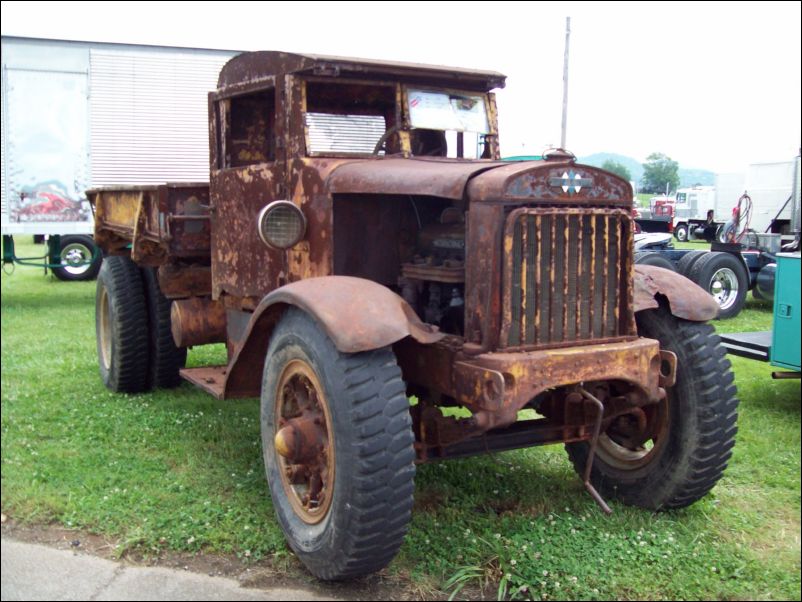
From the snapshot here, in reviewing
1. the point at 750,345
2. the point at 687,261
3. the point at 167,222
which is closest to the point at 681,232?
the point at 687,261

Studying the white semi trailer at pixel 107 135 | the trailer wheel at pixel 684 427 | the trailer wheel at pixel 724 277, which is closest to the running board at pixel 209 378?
the trailer wheel at pixel 684 427

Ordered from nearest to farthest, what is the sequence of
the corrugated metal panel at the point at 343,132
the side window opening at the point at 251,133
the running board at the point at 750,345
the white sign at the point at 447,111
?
1. the corrugated metal panel at the point at 343,132
2. the white sign at the point at 447,111
3. the side window opening at the point at 251,133
4. the running board at the point at 750,345

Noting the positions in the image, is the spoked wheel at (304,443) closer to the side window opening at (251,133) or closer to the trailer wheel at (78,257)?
the side window opening at (251,133)

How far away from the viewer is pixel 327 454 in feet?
12.2

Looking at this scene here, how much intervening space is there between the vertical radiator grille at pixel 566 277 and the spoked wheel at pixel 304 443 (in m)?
0.89

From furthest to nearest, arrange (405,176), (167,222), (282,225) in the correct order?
(167,222) → (282,225) → (405,176)

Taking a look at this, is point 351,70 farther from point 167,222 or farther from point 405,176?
point 167,222

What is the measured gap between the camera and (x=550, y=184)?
3.71 m

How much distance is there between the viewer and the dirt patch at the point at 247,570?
11.9 feet

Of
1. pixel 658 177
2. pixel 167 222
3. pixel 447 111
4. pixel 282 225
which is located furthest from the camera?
pixel 658 177

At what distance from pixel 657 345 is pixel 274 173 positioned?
228cm

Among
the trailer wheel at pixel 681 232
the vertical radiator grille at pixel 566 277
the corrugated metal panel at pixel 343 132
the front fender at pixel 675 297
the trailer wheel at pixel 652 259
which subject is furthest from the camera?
the trailer wheel at pixel 681 232

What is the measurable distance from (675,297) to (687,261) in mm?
8618

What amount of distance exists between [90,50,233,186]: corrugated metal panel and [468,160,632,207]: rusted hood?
940 centimetres
